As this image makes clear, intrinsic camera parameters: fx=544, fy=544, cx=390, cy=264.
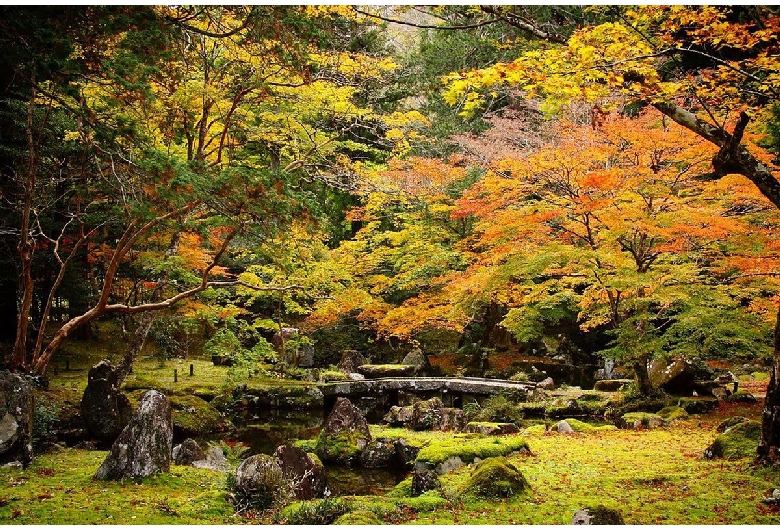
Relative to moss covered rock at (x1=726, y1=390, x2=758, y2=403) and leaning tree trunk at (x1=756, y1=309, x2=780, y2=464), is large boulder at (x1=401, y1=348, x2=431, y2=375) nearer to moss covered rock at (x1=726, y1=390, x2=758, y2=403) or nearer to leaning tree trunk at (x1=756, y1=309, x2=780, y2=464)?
moss covered rock at (x1=726, y1=390, x2=758, y2=403)

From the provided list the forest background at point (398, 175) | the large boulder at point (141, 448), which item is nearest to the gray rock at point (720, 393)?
the forest background at point (398, 175)

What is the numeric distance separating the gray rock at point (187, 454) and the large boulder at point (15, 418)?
1907 mm

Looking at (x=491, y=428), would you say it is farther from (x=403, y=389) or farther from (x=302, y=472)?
(x=403, y=389)

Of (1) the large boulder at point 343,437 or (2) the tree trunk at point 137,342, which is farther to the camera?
(2) the tree trunk at point 137,342

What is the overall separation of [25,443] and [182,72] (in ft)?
17.9

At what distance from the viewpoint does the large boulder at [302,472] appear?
6.42 meters

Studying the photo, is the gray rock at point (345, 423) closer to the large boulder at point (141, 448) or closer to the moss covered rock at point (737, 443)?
the large boulder at point (141, 448)

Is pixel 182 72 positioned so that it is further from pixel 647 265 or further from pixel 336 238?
pixel 336 238

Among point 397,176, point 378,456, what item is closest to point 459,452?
point 378,456

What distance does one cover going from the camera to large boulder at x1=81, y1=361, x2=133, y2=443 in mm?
9828

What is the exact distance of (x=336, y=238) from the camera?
2541 centimetres

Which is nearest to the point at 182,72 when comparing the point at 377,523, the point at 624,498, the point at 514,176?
the point at 377,523

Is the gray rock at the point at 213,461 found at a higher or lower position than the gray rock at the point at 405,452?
higher

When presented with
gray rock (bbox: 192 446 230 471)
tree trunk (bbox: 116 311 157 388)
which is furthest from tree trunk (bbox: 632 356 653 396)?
tree trunk (bbox: 116 311 157 388)
